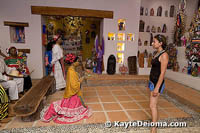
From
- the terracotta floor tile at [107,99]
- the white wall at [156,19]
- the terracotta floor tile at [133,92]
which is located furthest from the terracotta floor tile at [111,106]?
the white wall at [156,19]

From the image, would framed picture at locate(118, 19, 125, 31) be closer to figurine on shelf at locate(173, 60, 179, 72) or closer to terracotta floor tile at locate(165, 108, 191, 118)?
figurine on shelf at locate(173, 60, 179, 72)

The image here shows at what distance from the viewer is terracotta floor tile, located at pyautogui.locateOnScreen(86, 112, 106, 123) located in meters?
2.55

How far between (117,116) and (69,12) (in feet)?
13.8

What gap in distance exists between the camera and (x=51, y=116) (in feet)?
8.52

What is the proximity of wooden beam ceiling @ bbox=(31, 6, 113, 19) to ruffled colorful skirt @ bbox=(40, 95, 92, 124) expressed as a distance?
3635 mm

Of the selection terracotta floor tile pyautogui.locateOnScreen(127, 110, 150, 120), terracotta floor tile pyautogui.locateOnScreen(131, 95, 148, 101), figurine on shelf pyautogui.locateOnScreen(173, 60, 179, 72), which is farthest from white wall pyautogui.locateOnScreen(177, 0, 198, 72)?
terracotta floor tile pyautogui.locateOnScreen(127, 110, 150, 120)

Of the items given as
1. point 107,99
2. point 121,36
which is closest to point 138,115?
point 107,99

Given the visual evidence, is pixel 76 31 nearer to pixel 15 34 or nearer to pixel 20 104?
pixel 15 34

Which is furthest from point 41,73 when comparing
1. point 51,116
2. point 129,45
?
point 129,45

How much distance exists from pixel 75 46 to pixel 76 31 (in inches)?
41.2

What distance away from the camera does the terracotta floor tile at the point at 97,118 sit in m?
2.55

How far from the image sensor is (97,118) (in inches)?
104

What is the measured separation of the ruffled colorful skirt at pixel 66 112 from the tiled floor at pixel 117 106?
0.12 metres

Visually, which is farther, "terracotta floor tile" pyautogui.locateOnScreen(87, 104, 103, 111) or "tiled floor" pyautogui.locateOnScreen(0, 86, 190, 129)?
"terracotta floor tile" pyautogui.locateOnScreen(87, 104, 103, 111)
